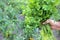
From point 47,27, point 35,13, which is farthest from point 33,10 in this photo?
point 47,27

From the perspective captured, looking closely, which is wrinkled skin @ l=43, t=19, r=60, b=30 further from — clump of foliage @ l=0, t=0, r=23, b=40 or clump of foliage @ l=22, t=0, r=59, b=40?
clump of foliage @ l=0, t=0, r=23, b=40

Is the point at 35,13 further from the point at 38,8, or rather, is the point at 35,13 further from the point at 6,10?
the point at 6,10

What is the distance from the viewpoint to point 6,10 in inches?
97.4

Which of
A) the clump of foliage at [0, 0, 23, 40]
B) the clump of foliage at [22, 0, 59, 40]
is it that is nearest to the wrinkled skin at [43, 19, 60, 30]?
the clump of foliage at [22, 0, 59, 40]

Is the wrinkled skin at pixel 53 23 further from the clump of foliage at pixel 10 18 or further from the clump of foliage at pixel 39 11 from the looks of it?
the clump of foliage at pixel 10 18

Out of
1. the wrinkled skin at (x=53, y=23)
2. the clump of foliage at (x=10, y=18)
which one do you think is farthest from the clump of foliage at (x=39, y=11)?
the clump of foliage at (x=10, y=18)

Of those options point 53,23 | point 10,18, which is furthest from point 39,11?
point 10,18

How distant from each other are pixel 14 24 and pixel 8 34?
0.21 metres

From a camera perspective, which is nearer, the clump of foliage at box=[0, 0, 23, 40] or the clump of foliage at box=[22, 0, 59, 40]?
the clump of foliage at box=[22, 0, 59, 40]

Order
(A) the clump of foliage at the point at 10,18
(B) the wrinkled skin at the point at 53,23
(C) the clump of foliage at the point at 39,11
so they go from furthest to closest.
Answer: (A) the clump of foliage at the point at 10,18 → (B) the wrinkled skin at the point at 53,23 → (C) the clump of foliage at the point at 39,11

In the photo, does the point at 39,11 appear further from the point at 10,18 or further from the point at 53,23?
the point at 10,18

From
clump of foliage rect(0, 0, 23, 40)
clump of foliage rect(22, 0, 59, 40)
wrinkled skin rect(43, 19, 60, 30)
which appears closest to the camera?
clump of foliage rect(22, 0, 59, 40)

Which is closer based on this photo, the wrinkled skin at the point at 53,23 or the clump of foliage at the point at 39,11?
the clump of foliage at the point at 39,11

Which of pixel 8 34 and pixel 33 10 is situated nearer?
pixel 33 10
